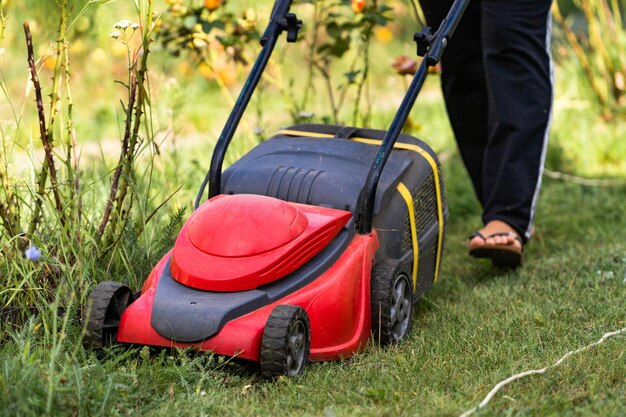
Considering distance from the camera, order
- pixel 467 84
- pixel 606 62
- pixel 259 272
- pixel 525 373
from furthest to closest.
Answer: pixel 606 62 → pixel 467 84 → pixel 259 272 → pixel 525 373

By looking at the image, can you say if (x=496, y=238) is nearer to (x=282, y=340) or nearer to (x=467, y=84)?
(x=467, y=84)

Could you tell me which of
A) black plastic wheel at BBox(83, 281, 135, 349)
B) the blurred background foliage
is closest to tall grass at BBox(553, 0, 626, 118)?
the blurred background foliage

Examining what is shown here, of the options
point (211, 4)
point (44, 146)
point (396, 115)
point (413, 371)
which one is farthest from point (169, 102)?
point (413, 371)

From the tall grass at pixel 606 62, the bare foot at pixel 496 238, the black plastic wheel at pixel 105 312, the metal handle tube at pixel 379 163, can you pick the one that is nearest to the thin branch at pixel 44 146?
the black plastic wheel at pixel 105 312

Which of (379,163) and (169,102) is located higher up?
(379,163)

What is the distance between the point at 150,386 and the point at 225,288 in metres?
0.27

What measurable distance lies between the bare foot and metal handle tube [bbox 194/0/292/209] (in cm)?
87

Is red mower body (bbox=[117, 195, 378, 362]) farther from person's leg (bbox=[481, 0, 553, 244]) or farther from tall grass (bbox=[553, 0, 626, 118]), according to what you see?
tall grass (bbox=[553, 0, 626, 118])

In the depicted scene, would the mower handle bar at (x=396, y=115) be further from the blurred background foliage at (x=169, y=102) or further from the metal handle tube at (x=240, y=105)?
the blurred background foliage at (x=169, y=102)

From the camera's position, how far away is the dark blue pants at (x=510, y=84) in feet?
9.84

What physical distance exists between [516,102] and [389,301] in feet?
3.17

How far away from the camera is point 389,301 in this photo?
7.86 feet

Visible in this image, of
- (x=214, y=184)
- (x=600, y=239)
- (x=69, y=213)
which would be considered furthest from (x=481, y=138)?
(x=69, y=213)

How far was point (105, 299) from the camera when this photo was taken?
2234 millimetres
